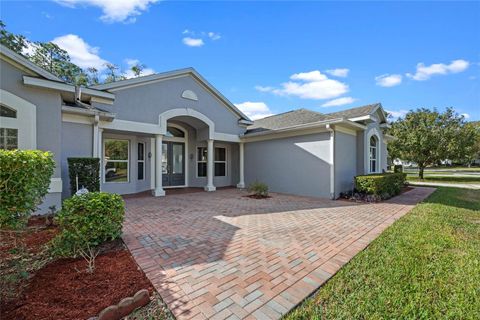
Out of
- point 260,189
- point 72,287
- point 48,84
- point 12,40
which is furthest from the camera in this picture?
point 12,40

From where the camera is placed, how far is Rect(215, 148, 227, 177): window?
14.6m

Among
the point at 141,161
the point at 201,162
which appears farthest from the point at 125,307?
the point at 201,162

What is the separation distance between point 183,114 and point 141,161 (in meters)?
3.34

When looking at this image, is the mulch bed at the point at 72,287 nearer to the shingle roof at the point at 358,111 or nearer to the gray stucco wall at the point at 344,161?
the gray stucco wall at the point at 344,161

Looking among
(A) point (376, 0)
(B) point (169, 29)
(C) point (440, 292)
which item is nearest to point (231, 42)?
(B) point (169, 29)

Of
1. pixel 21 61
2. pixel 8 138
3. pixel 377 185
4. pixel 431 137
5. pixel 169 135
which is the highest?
pixel 21 61

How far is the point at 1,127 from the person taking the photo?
19.1 feet

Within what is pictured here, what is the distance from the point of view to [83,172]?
23.6 ft

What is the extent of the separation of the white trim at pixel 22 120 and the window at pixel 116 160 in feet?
12.6

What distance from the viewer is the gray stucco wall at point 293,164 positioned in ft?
33.3

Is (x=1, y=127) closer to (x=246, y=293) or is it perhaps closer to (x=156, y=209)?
(x=156, y=209)

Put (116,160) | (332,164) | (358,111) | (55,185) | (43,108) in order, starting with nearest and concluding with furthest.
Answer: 1. (43,108)
2. (55,185)
3. (332,164)
4. (116,160)
5. (358,111)

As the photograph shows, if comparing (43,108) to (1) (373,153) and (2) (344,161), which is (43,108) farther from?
(1) (373,153)

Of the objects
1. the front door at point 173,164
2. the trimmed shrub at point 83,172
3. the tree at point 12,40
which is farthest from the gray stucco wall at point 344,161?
the tree at point 12,40
